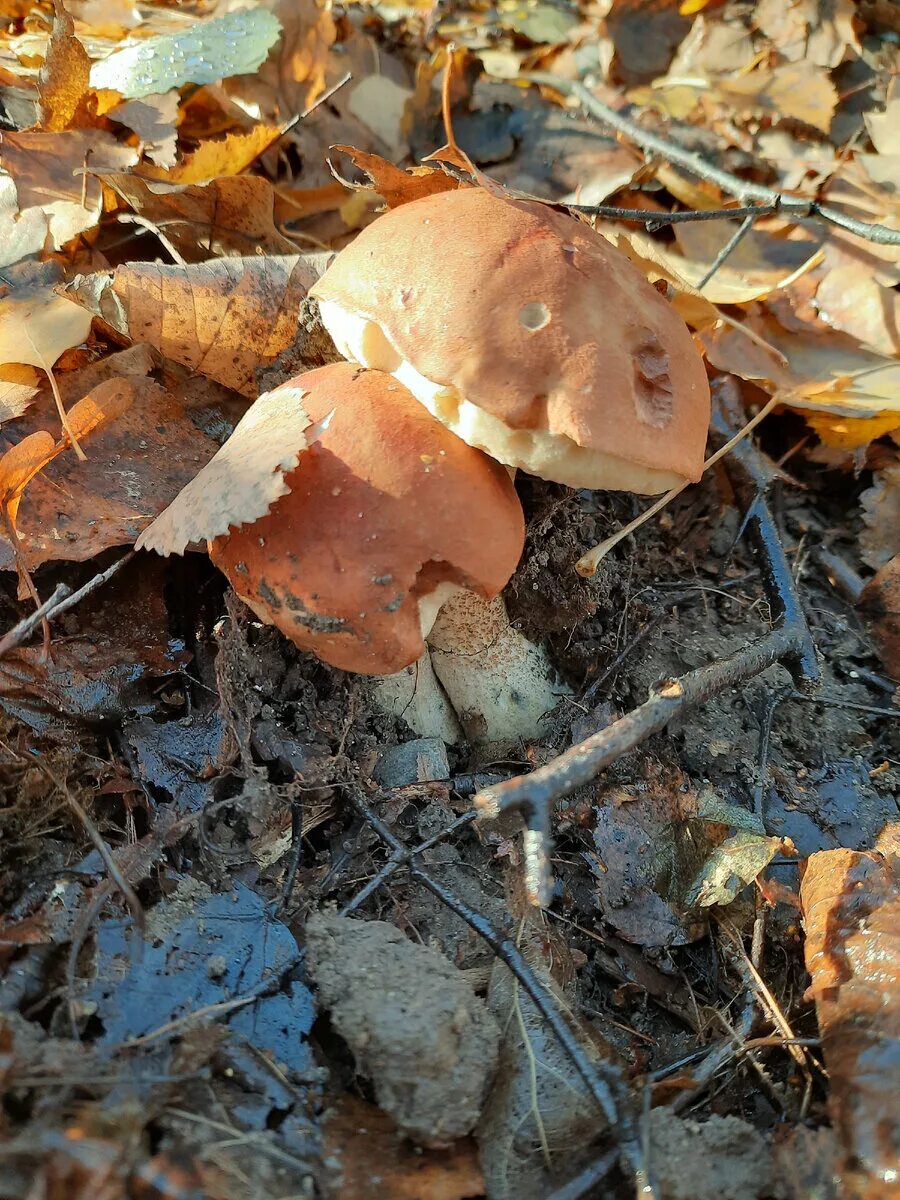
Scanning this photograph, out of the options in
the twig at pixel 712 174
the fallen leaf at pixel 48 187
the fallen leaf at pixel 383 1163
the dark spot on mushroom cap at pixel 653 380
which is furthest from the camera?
the twig at pixel 712 174

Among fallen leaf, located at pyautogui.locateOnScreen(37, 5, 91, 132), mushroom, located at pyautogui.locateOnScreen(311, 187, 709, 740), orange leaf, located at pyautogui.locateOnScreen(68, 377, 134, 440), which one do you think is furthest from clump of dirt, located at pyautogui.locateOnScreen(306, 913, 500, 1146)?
fallen leaf, located at pyautogui.locateOnScreen(37, 5, 91, 132)

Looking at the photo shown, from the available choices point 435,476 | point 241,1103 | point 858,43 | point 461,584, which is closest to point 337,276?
point 435,476

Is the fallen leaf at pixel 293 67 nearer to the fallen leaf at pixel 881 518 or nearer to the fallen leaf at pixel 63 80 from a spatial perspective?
the fallen leaf at pixel 63 80

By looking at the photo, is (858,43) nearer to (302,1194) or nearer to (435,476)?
(435,476)

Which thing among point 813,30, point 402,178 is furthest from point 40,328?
point 813,30

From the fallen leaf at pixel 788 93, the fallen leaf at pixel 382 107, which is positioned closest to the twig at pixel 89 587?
the fallen leaf at pixel 382 107

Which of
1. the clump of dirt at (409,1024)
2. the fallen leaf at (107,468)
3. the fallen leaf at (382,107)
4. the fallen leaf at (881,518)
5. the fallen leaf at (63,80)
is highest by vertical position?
the fallen leaf at (63,80)
